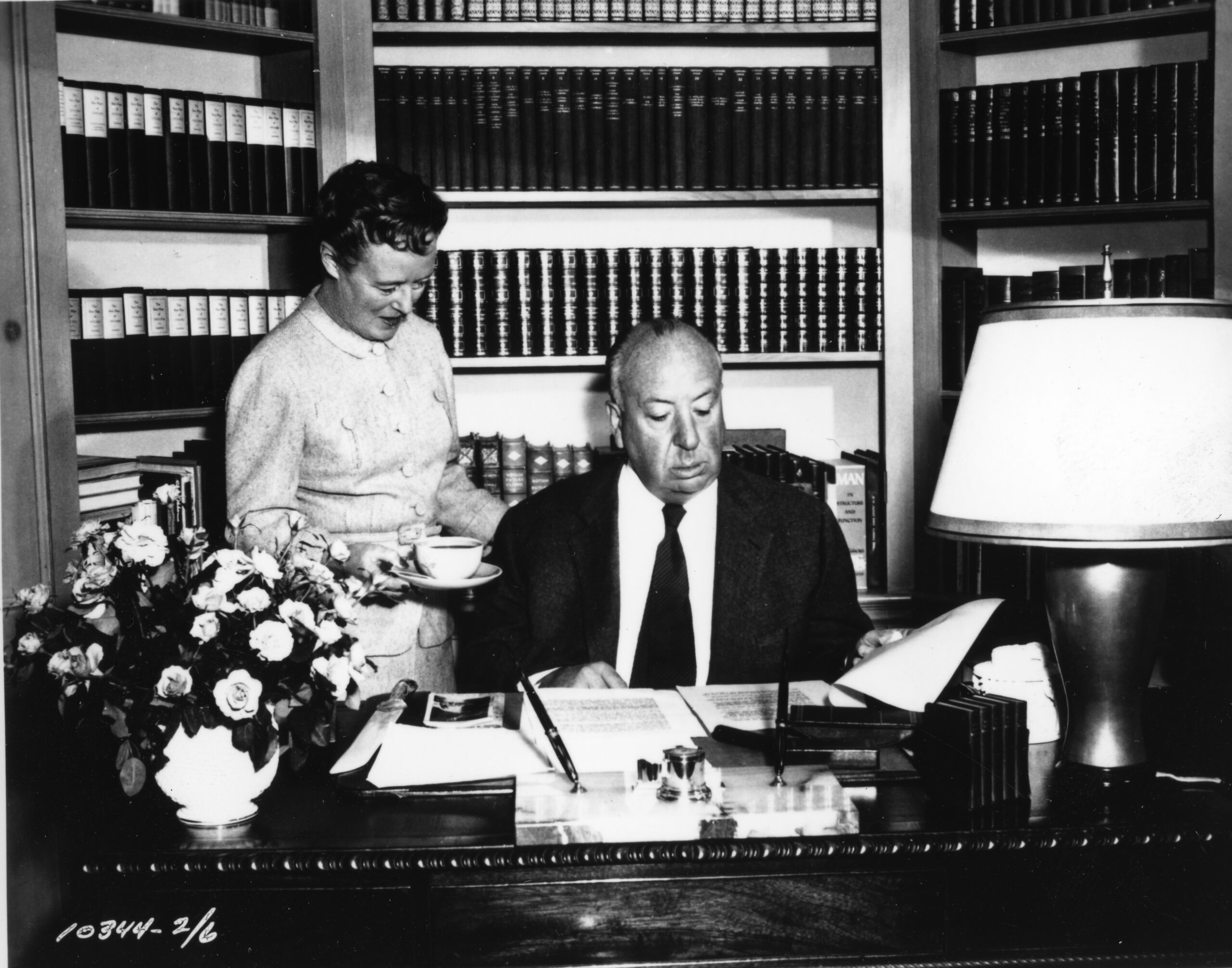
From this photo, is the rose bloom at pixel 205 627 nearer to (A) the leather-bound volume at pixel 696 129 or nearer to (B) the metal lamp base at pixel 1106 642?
(B) the metal lamp base at pixel 1106 642

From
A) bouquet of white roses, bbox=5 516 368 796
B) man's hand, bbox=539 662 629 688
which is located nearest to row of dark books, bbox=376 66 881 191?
man's hand, bbox=539 662 629 688

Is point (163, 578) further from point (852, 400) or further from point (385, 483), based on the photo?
point (852, 400)

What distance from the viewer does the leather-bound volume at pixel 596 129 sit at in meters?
2.94

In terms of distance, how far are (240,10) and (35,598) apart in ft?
6.49

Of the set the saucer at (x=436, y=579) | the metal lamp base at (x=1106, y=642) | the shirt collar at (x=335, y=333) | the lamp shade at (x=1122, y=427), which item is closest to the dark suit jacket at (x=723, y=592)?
the saucer at (x=436, y=579)

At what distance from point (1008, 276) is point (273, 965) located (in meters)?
2.42

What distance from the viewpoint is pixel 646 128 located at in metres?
2.96

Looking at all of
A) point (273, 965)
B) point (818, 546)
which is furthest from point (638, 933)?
point (818, 546)

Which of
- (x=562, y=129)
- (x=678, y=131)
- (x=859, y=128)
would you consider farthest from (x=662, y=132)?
(x=859, y=128)

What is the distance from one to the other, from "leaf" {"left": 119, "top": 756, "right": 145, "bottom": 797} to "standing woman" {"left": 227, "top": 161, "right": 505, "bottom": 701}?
28.2 inches

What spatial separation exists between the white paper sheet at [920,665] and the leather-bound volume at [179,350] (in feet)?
6.14

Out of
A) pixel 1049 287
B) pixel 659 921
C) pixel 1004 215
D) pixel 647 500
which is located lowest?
pixel 659 921

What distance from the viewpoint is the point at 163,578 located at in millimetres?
1287

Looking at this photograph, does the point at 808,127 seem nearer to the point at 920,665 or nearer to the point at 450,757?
the point at 920,665
